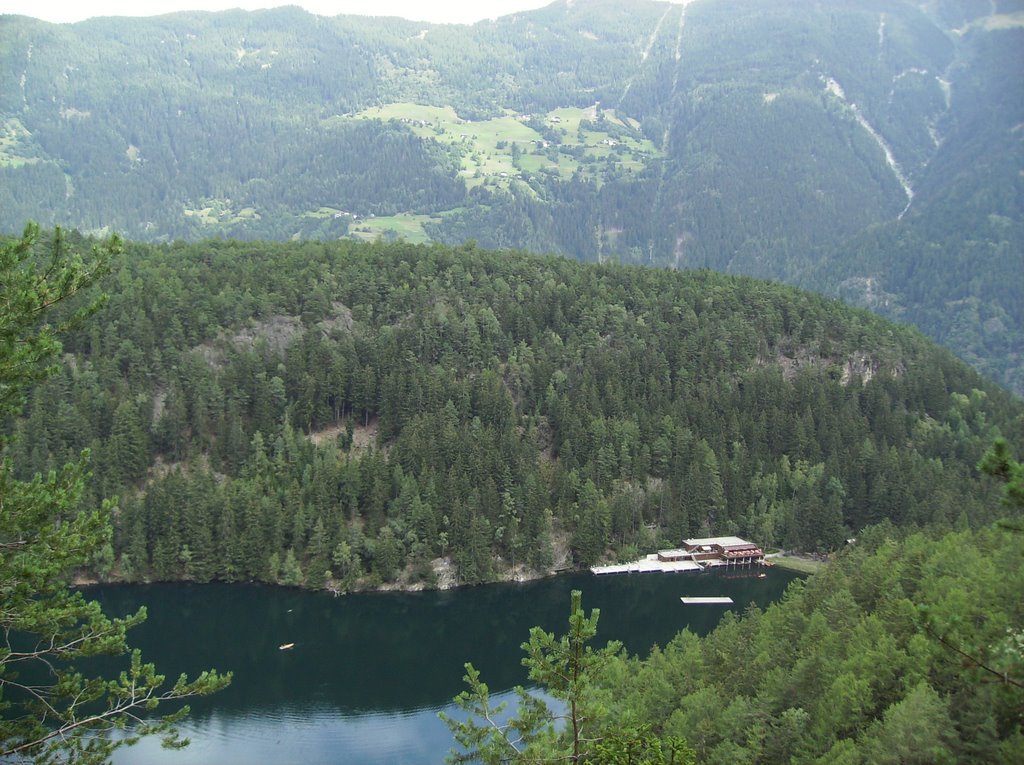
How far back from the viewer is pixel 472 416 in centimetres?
11506

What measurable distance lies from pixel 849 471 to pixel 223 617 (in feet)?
233

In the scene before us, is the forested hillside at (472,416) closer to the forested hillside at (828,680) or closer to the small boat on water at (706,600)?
the small boat on water at (706,600)

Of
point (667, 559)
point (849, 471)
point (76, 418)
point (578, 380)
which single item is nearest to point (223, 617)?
point (76, 418)

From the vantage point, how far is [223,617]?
8669cm

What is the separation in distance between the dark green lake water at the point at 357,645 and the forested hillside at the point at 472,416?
4.58m

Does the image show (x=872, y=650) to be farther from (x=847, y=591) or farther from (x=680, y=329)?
(x=680, y=329)

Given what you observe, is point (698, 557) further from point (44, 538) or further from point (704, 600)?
point (44, 538)

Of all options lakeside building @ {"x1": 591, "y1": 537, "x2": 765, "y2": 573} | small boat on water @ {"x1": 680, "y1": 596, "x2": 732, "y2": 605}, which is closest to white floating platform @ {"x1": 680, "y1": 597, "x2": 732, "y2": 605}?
small boat on water @ {"x1": 680, "y1": 596, "x2": 732, "y2": 605}

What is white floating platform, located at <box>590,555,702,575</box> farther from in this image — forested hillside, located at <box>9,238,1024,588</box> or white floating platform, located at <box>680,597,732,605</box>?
white floating platform, located at <box>680,597,732,605</box>

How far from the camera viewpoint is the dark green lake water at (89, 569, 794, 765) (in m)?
62.2

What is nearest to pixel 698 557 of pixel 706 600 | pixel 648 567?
pixel 648 567

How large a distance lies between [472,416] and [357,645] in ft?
130

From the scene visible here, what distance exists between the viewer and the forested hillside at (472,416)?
321ft

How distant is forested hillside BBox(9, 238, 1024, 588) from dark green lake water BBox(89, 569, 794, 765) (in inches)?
180
